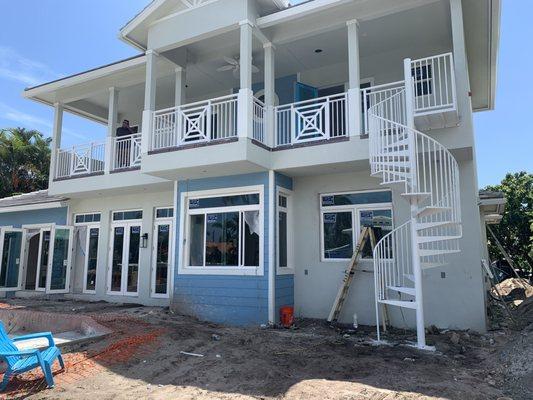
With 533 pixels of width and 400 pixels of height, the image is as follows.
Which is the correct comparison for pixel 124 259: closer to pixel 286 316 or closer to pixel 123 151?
pixel 123 151

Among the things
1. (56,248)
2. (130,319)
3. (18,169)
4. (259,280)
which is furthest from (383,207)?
(18,169)

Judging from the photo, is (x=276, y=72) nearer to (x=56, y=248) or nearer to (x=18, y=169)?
(x=56, y=248)

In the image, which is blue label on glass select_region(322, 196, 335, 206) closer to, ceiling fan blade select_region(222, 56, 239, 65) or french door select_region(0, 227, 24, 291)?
ceiling fan blade select_region(222, 56, 239, 65)

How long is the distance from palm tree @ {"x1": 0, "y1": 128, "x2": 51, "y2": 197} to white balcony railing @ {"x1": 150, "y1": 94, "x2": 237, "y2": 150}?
648 inches

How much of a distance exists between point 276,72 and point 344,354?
24.9ft

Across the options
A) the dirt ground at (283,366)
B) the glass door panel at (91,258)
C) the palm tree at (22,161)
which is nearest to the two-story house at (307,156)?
the dirt ground at (283,366)

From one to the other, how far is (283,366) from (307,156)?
177 inches

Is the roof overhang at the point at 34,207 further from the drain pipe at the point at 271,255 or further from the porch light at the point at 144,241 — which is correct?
the drain pipe at the point at 271,255

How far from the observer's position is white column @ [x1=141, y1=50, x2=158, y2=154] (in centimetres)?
996

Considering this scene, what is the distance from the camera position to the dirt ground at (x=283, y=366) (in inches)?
200

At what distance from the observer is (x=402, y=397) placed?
4723 millimetres

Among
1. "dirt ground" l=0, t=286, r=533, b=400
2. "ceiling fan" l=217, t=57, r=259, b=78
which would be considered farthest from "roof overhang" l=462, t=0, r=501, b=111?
"dirt ground" l=0, t=286, r=533, b=400

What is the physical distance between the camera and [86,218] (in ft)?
45.3

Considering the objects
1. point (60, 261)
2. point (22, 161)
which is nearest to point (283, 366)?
point (60, 261)
